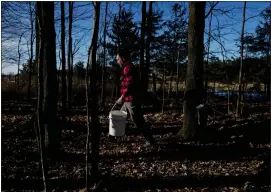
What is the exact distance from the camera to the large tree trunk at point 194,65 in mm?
7453

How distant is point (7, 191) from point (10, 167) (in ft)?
3.63

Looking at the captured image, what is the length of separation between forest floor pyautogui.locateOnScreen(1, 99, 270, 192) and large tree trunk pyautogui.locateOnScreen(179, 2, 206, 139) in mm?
615

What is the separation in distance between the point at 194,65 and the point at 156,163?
9.29ft

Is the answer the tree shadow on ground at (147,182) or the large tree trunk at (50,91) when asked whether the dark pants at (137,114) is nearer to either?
the large tree trunk at (50,91)

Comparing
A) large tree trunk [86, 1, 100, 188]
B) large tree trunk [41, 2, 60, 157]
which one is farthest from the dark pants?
large tree trunk [86, 1, 100, 188]

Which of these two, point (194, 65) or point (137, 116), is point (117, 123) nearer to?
point (137, 116)

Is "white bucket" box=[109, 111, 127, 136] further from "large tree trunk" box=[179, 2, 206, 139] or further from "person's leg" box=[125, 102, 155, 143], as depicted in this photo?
"large tree trunk" box=[179, 2, 206, 139]

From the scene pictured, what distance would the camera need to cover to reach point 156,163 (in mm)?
6012

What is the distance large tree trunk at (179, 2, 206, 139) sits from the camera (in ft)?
24.5

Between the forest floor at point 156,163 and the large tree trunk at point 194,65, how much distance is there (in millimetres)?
615

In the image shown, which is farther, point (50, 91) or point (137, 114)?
point (137, 114)

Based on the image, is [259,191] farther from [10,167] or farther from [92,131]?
[10,167]

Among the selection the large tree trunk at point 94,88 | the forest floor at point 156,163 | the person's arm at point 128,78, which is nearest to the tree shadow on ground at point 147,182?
the forest floor at point 156,163

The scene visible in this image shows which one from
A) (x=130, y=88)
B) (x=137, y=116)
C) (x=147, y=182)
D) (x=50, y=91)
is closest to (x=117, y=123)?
(x=137, y=116)
